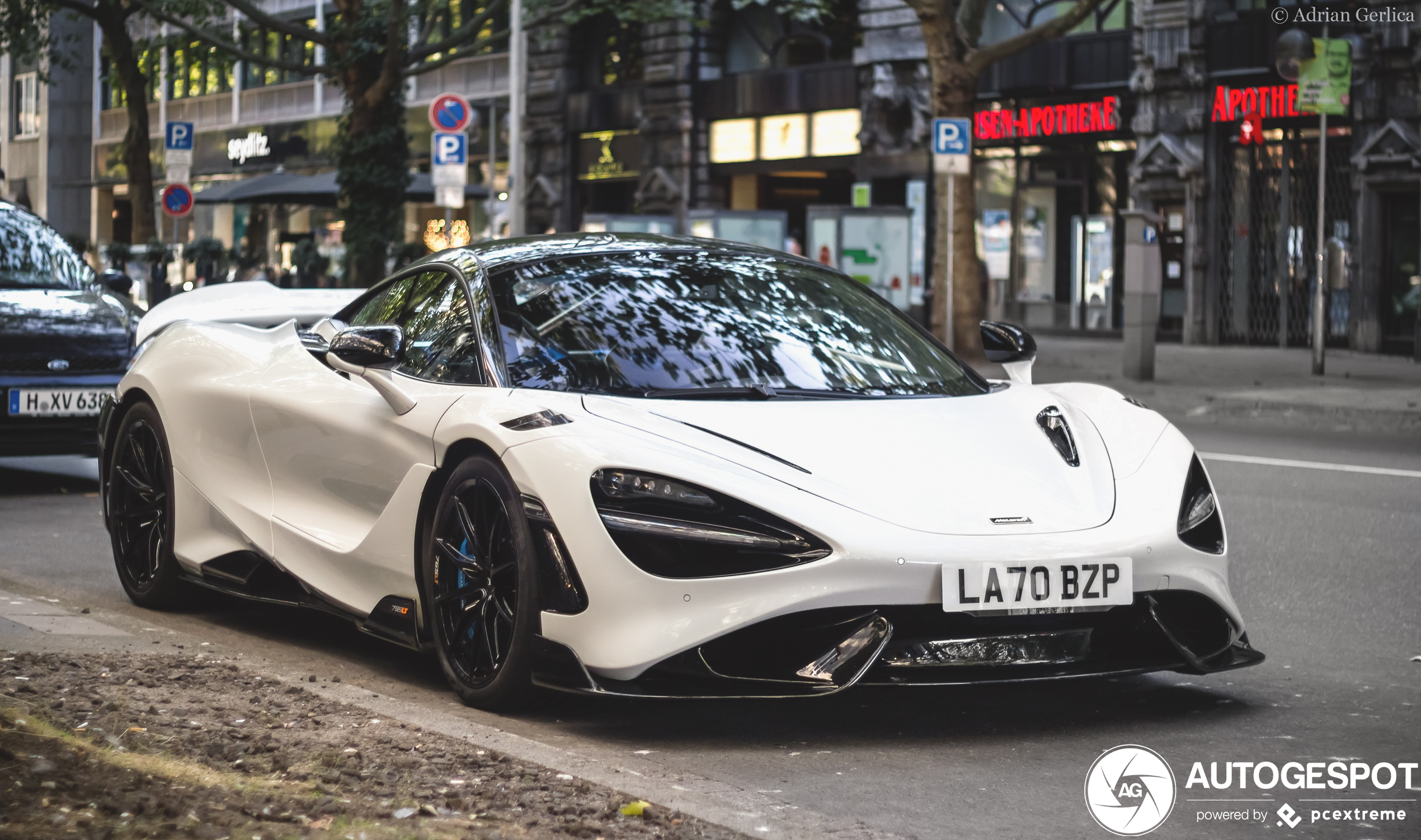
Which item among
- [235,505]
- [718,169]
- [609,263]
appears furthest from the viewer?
[718,169]

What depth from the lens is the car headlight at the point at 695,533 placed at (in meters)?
4.54

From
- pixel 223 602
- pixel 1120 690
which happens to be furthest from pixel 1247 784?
pixel 223 602

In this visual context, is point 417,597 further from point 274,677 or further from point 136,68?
point 136,68

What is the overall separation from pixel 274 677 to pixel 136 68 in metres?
31.0

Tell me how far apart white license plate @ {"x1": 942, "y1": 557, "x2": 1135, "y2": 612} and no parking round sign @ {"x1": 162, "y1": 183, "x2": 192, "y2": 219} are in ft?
88.7

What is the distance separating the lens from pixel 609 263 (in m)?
5.82

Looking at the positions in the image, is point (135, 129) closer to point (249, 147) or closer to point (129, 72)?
point (129, 72)

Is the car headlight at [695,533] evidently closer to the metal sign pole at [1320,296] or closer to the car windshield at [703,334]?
the car windshield at [703,334]

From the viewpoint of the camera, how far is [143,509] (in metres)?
6.83

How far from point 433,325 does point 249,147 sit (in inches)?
2040

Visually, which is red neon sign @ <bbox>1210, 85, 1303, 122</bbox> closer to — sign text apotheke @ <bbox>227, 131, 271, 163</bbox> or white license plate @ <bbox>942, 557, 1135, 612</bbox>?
white license plate @ <bbox>942, 557, 1135, 612</bbox>

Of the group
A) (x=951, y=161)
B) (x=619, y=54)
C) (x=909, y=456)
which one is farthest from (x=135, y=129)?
(x=909, y=456)

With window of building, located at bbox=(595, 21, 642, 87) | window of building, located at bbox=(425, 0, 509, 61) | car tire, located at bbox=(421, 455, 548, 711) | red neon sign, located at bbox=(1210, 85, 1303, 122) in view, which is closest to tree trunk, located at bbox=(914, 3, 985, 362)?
red neon sign, located at bbox=(1210, 85, 1303, 122)

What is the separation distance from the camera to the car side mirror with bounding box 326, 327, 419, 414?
5512 mm
